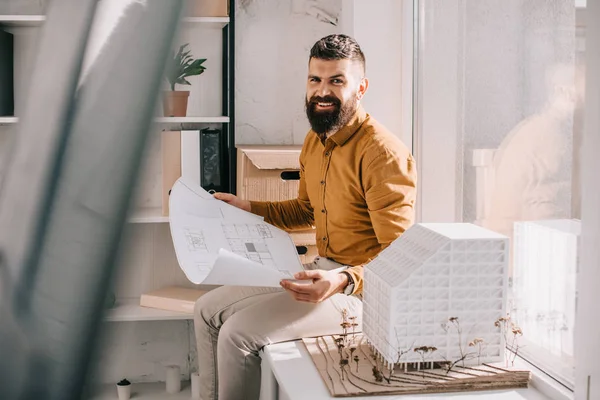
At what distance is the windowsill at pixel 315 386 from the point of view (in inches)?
54.9

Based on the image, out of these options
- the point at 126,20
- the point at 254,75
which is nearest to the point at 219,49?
the point at 254,75

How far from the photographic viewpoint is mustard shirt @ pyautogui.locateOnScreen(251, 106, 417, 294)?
190cm

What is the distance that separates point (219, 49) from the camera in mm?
2912

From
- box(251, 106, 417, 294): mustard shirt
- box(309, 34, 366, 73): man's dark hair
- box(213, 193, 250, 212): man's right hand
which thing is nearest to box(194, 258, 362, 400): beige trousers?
box(251, 106, 417, 294): mustard shirt

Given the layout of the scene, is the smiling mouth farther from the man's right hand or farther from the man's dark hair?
the man's right hand

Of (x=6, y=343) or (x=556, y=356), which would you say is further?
(x=556, y=356)

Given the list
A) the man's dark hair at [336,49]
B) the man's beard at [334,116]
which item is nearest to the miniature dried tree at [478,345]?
the man's beard at [334,116]

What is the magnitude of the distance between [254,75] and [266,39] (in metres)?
0.16

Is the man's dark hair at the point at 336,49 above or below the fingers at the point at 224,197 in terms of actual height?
above

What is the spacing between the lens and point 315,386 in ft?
4.75

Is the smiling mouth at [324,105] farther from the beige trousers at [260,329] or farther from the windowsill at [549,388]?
the windowsill at [549,388]

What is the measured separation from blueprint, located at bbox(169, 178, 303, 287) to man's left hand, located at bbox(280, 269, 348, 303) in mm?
32

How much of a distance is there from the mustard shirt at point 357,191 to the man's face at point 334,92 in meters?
0.03

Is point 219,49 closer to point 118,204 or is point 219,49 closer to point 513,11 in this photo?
point 513,11
